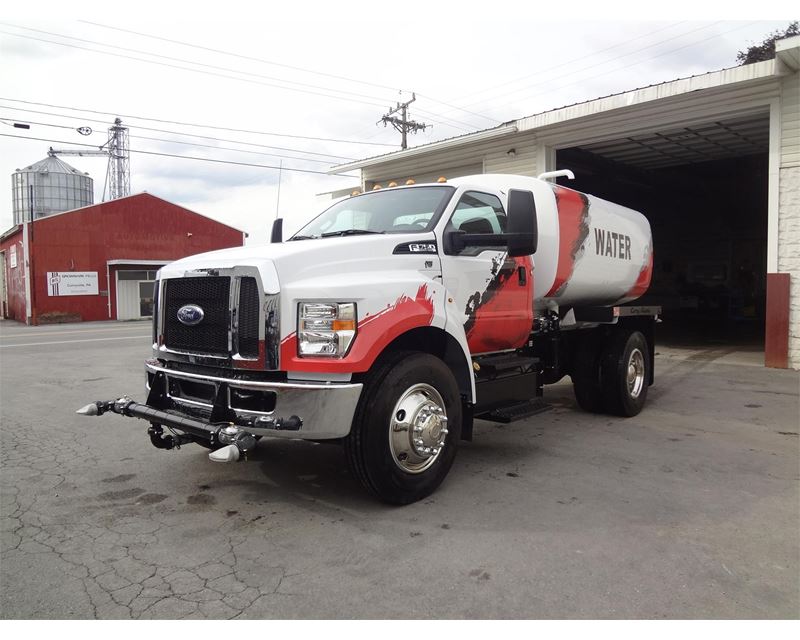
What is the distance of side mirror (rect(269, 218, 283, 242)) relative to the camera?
20.5ft

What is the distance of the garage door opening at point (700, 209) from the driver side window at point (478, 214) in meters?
9.07

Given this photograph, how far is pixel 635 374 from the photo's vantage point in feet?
24.5

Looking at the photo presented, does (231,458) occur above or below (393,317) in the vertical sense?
below

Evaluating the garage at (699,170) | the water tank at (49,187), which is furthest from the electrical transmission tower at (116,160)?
the garage at (699,170)

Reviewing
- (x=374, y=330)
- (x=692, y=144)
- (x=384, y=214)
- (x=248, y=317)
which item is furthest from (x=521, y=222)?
(x=692, y=144)

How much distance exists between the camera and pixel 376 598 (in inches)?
118

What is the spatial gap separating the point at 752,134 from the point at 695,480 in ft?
38.6

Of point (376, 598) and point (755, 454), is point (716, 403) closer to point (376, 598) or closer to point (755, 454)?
point (755, 454)

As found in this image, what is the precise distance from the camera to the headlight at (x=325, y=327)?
3.75 m

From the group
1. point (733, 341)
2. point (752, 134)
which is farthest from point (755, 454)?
point (733, 341)

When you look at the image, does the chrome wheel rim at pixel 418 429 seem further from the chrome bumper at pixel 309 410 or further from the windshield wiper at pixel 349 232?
the windshield wiper at pixel 349 232

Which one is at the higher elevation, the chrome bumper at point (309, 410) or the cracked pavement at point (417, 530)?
the chrome bumper at point (309, 410)

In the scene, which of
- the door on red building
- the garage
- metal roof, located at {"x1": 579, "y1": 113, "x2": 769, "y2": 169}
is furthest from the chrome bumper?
the door on red building

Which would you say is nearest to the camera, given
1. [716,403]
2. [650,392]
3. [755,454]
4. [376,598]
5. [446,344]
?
[376,598]
